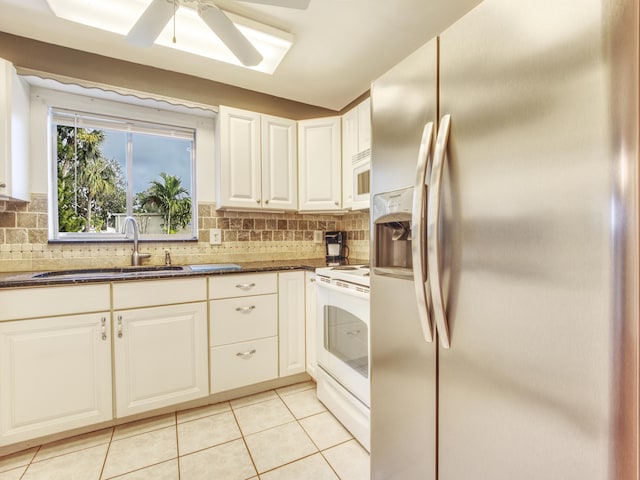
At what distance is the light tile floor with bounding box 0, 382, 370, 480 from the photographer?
1401mm

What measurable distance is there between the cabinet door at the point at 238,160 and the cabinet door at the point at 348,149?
27.3 inches

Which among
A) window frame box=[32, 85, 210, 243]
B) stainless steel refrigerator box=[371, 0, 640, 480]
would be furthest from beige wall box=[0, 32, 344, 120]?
stainless steel refrigerator box=[371, 0, 640, 480]

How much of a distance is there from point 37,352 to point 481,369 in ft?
6.69

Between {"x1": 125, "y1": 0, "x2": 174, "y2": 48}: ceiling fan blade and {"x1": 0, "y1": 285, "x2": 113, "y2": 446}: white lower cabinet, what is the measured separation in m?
1.33

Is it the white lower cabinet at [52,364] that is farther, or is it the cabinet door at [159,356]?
the cabinet door at [159,356]

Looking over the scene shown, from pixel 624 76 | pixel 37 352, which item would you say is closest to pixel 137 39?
pixel 37 352

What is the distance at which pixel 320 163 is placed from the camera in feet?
8.15

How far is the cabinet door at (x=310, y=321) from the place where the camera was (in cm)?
215

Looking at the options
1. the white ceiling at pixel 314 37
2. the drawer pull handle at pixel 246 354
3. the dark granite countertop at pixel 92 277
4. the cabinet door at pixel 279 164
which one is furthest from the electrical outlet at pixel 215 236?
the white ceiling at pixel 314 37

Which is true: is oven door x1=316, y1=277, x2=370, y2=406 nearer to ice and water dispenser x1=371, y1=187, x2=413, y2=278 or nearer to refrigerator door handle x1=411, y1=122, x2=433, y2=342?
ice and water dispenser x1=371, y1=187, x2=413, y2=278

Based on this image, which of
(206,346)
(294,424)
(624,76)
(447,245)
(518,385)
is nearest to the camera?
(624,76)

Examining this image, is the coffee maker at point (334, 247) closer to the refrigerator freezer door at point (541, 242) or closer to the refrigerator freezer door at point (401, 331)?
the refrigerator freezer door at point (401, 331)

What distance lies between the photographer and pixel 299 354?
221cm

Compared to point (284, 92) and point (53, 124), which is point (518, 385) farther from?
point (53, 124)
